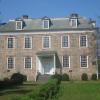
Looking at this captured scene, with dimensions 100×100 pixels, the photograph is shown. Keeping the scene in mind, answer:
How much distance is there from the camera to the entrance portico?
178 feet

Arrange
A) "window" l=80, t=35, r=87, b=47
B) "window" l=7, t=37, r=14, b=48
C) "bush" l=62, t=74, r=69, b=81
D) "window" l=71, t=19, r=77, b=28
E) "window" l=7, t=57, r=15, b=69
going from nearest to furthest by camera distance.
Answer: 1. "bush" l=62, t=74, r=69, b=81
2. "window" l=80, t=35, r=87, b=47
3. "window" l=71, t=19, r=77, b=28
4. "window" l=7, t=57, r=15, b=69
5. "window" l=7, t=37, r=14, b=48

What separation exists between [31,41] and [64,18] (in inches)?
230

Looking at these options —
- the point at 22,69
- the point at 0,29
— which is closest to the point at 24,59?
the point at 22,69

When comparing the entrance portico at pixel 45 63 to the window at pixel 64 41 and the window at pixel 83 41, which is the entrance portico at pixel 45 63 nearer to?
the window at pixel 64 41

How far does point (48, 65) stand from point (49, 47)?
99.6 inches

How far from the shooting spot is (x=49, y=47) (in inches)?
2140

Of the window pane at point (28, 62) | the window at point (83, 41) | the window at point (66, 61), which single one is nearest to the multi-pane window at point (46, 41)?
the window at point (66, 61)

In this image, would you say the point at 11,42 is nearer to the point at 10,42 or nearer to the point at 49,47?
the point at 10,42

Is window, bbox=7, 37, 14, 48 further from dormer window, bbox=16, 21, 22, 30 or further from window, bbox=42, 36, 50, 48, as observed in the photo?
window, bbox=42, 36, 50, 48

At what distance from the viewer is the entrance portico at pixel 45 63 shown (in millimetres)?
54219

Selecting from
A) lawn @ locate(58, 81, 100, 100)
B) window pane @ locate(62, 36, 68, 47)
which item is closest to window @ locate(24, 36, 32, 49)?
window pane @ locate(62, 36, 68, 47)

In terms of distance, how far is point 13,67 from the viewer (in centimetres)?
5500

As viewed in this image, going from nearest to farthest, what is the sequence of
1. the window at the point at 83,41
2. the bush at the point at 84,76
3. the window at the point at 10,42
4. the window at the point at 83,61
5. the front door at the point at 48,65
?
the bush at the point at 84,76 < the window at the point at 83,61 < the window at the point at 83,41 < the front door at the point at 48,65 < the window at the point at 10,42

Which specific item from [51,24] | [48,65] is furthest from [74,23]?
[48,65]
